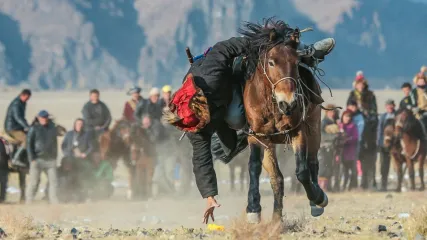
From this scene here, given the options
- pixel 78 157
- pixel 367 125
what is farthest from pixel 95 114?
pixel 367 125

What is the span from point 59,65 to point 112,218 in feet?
585

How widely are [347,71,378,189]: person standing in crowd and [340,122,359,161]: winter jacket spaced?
0.37 m

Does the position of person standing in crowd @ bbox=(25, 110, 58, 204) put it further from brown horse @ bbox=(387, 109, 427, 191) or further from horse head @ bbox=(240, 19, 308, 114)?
horse head @ bbox=(240, 19, 308, 114)

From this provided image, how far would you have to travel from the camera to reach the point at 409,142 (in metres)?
22.8

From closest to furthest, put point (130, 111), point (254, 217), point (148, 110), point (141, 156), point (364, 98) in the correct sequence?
point (254, 217)
point (148, 110)
point (141, 156)
point (130, 111)
point (364, 98)

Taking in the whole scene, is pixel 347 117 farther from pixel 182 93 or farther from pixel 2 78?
pixel 2 78

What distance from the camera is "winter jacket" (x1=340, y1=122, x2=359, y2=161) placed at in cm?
2284

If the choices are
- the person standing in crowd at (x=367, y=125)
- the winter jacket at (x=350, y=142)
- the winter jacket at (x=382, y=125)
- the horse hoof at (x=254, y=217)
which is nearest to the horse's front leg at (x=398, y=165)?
the winter jacket at (x=382, y=125)

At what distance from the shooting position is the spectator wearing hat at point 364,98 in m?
23.0

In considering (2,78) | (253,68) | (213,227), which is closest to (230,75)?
(253,68)

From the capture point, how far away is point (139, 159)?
22250 mm

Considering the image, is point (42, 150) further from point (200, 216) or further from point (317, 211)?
point (317, 211)

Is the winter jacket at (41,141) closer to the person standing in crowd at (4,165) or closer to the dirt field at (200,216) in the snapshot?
the person standing in crowd at (4,165)

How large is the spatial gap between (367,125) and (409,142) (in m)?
1.01
